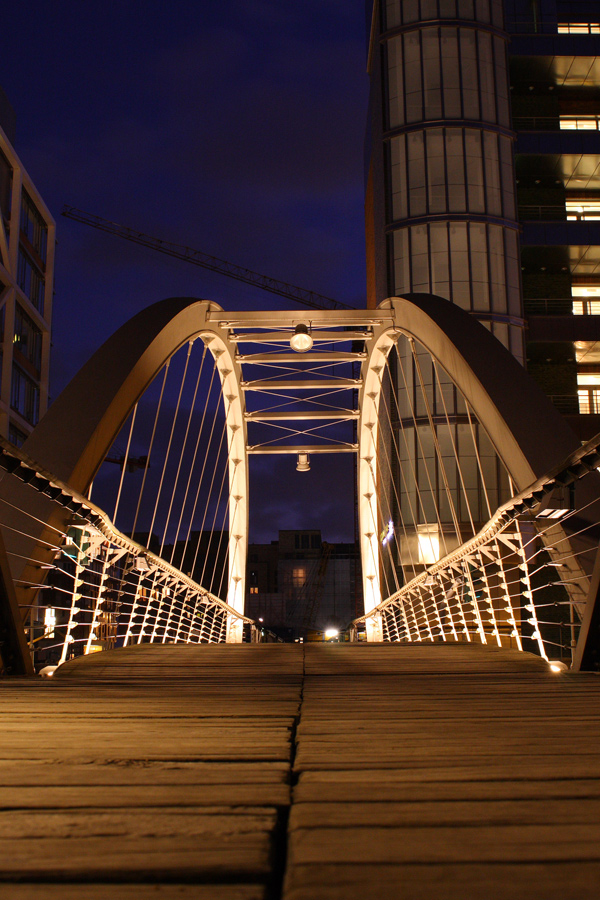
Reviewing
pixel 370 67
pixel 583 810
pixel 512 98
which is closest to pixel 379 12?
pixel 370 67

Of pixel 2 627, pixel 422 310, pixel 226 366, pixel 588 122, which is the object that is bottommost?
pixel 2 627

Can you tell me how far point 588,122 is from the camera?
104 ft

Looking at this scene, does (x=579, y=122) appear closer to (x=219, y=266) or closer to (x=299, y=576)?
(x=299, y=576)

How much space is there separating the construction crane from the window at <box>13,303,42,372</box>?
4043cm

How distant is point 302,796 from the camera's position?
5.13 feet

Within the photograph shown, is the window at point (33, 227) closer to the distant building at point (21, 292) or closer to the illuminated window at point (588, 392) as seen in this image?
the distant building at point (21, 292)

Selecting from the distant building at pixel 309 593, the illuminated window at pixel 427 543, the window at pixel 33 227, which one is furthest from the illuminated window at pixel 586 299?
the distant building at pixel 309 593

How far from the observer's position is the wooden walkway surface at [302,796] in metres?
1.15

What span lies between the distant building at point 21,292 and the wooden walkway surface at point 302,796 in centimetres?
3110

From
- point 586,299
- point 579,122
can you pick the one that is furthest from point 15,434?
point 579,122

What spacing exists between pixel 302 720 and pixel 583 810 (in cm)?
130

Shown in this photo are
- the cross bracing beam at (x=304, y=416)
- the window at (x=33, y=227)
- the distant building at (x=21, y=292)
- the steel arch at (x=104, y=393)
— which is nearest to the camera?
the steel arch at (x=104, y=393)

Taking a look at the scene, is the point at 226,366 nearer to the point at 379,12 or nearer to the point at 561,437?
the point at 561,437

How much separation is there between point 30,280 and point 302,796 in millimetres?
39006
